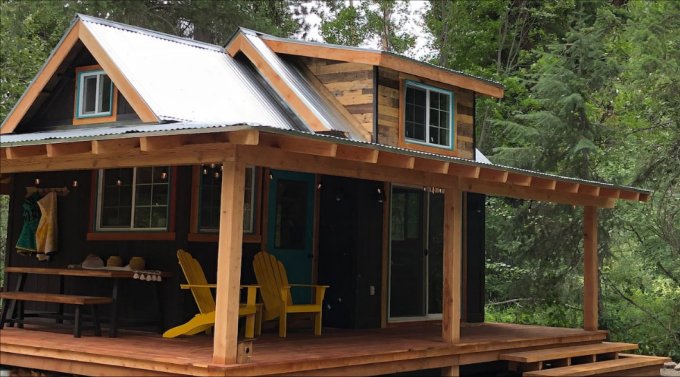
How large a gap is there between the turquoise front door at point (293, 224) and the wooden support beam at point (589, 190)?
3.53 metres

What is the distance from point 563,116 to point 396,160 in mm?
8369

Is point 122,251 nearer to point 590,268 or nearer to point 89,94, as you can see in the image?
point 89,94

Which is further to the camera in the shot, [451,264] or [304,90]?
[304,90]

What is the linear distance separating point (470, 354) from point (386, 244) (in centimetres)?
214

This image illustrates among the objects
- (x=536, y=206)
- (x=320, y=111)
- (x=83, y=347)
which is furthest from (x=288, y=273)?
(x=536, y=206)

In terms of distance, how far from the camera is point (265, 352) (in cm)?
748

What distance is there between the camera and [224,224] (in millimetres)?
6539

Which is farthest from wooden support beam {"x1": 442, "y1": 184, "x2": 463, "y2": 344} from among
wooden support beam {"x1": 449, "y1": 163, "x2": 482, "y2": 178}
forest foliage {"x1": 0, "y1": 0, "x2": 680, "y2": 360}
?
forest foliage {"x1": 0, "y1": 0, "x2": 680, "y2": 360}

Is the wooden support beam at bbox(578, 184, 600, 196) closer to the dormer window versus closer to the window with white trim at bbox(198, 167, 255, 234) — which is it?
the window with white trim at bbox(198, 167, 255, 234)

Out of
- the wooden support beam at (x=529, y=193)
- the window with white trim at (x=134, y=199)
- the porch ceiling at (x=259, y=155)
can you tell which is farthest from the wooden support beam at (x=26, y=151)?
the wooden support beam at (x=529, y=193)

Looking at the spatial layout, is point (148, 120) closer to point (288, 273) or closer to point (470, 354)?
point (288, 273)

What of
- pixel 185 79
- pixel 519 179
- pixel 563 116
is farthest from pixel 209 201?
pixel 563 116

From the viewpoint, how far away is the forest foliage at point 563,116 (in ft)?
47.6

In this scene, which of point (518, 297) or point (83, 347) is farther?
point (518, 297)
